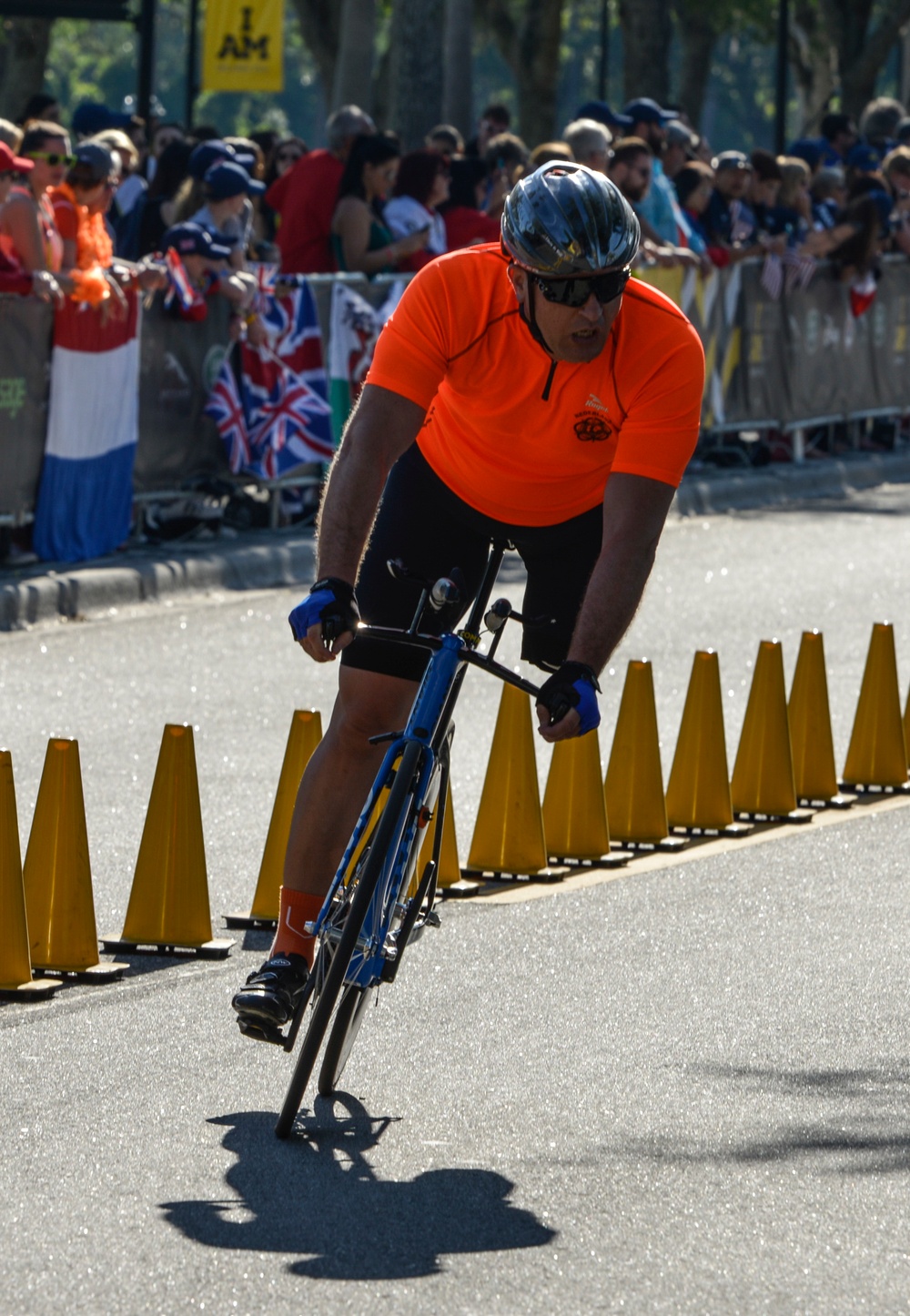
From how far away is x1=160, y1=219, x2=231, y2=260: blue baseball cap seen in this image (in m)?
12.9

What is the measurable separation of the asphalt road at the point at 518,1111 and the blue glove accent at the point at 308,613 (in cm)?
103

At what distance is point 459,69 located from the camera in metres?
29.9

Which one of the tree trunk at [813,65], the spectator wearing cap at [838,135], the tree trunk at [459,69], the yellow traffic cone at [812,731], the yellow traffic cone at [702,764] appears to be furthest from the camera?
the tree trunk at [813,65]

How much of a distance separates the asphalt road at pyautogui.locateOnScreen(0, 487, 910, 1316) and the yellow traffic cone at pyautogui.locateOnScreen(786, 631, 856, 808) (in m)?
0.22

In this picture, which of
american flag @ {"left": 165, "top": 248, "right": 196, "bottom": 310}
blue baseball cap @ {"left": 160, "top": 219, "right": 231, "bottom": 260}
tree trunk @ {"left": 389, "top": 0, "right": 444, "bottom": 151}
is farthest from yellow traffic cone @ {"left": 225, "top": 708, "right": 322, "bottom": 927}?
tree trunk @ {"left": 389, "top": 0, "right": 444, "bottom": 151}

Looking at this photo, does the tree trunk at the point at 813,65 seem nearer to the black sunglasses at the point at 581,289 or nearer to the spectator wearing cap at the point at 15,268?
the spectator wearing cap at the point at 15,268

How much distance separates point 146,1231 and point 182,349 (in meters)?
9.14

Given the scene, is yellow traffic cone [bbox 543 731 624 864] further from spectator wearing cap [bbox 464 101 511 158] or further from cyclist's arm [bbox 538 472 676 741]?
spectator wearing cap [bbox 464 101 511 158]

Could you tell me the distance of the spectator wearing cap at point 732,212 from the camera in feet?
57.1

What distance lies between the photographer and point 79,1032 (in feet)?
18.4

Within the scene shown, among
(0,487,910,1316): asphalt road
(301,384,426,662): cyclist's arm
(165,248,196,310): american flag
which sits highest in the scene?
(165,248,196,310): american flag

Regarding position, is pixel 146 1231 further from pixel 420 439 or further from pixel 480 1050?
pixel 420 439

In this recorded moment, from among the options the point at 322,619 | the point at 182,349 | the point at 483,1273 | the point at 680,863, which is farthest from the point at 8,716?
the point at 483,1273

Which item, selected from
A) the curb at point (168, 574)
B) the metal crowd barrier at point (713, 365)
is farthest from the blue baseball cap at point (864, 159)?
the curb at point (168, 574)
